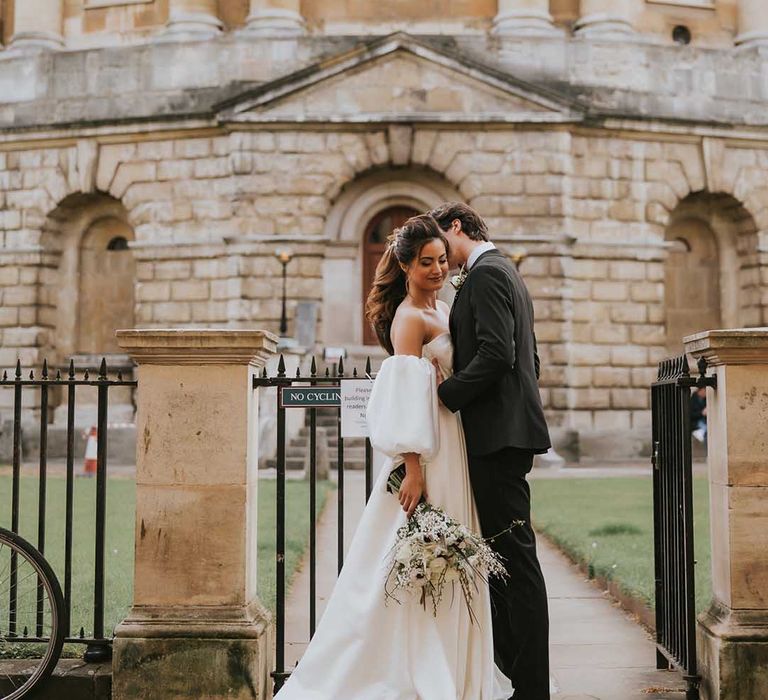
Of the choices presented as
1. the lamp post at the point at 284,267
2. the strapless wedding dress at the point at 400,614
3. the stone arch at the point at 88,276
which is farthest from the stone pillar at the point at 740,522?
the stone arch at the point at 88,276

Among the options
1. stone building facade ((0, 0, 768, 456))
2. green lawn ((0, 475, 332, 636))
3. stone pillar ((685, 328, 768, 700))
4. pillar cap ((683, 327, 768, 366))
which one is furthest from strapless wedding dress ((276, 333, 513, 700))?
stone building facade ((0, 0, 768, 456))

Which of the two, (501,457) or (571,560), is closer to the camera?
(501,457)

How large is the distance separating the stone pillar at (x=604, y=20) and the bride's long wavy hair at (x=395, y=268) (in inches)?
758

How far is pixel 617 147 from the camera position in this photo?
2286cm

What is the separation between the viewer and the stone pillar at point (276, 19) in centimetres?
2295

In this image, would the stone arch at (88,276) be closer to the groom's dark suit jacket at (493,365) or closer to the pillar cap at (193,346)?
the pillar cap at (193,346)

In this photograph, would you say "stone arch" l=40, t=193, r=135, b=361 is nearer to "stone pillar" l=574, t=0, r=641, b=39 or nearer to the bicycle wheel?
"stone pillar" l=574, t=0, r=641, b=39

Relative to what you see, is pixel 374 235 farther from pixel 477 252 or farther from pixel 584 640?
pixel 477 252

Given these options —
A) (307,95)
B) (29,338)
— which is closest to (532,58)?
(307,95)

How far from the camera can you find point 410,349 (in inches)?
203

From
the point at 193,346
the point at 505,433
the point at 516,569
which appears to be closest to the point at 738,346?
the point at 505,433

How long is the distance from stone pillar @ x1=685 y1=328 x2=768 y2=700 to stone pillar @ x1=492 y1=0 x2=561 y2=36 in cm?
1828

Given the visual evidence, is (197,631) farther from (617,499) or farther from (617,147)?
(617,147)

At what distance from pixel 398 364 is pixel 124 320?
20.6 m
